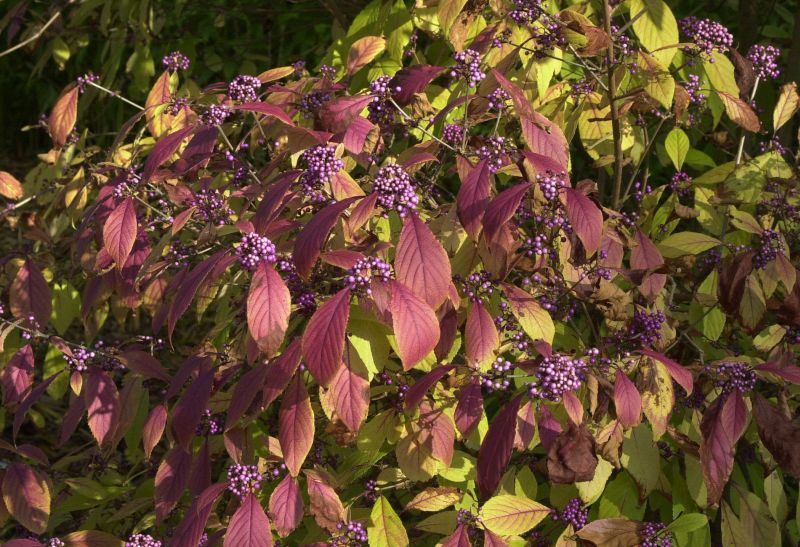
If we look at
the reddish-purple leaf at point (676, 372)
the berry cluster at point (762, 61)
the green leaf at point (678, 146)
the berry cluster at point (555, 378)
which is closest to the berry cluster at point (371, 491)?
the berry cluster at point (555, 378)

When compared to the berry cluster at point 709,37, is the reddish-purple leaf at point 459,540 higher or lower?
lower

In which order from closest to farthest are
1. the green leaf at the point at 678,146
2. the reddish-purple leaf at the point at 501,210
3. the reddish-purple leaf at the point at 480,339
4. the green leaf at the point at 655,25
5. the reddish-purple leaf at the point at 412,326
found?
the reddish-purple leaf at the point at 412,326 → the reddish-purple leaf at the point at 501,210 → the reddish-purple leaf at the point at 480,339 → the green leaf at the point at 655,25 → the green leaf at the point at 678,146

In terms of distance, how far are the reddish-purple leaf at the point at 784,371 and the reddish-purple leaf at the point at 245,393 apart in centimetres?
91

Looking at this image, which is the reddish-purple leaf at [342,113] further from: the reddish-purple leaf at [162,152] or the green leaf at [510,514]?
the green leaf at [510,514]

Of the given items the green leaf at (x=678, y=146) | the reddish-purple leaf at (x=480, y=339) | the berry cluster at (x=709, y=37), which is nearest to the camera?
the reddish-purple leaf at (x=480, y=339)

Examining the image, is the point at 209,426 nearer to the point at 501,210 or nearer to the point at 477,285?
the point at 477,285

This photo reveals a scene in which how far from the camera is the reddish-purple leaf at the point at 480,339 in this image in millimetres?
1687

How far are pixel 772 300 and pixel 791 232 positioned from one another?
0.55ft

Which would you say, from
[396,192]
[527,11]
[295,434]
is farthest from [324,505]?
[527,11]

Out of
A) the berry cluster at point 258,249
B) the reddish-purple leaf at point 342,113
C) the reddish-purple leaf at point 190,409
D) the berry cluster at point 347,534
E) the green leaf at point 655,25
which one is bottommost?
the berry cluster at point 347,534

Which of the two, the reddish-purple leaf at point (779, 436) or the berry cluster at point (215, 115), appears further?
the berry cluster at point (215, 115)

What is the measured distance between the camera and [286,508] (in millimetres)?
1683

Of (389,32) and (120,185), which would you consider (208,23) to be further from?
(120,185)

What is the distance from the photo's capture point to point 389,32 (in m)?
2.51
